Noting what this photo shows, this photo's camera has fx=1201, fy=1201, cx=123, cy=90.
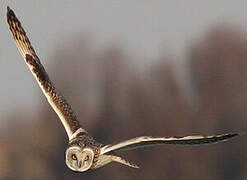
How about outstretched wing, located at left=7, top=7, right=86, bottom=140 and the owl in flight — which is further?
outstretched wing, located at left=7, top=7, right=86, bottom=140

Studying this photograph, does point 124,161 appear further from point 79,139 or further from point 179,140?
point 179,140

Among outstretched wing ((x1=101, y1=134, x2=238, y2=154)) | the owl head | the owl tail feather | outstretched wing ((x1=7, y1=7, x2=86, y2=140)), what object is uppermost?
outstretched wing ((x1=7, y1=7, x2=86, y2=140))

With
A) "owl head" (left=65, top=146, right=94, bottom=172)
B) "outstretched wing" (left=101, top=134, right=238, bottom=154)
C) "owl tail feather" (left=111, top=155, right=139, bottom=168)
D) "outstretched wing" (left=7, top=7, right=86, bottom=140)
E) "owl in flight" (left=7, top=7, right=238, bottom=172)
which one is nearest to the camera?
"outstretched wing" (left=101, top=134, right=238, bottom=154)

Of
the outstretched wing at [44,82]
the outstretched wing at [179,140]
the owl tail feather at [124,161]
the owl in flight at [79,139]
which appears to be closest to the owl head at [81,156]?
the owl in flight at [79,139]

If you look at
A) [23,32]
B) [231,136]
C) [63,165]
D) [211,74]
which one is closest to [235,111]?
[211,74]

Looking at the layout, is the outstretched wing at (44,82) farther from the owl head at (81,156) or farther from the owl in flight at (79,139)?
the owl head at (81,156)

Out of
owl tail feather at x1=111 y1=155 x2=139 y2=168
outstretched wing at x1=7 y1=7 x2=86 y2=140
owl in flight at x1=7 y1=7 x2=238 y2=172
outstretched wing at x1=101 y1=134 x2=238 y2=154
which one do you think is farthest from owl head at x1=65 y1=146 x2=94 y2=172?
outstretched wing at x1=101 y1=134 x2=238 y2=154

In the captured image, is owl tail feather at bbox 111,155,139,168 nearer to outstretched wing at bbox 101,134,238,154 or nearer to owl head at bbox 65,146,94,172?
owl head at bbox 65,146,94,172

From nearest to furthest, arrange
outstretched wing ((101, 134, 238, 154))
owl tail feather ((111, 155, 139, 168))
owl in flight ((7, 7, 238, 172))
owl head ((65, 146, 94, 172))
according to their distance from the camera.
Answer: outstretched wing ((101, 134, 238, 154)), owl in flight ((7, 7, 238, 172)), owl tail feather ((111, 155, 139, 168)), owl head ((65, 146, 94, 172))
